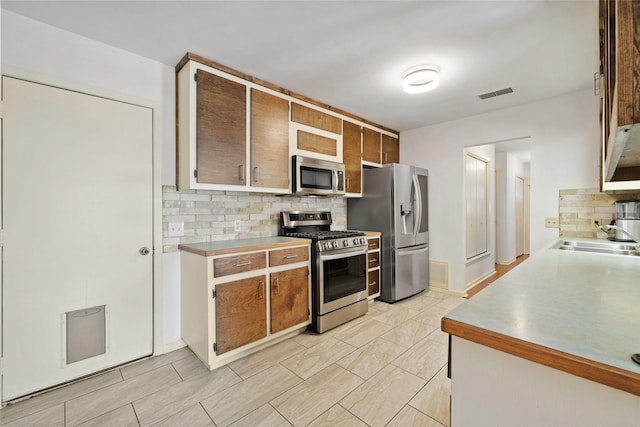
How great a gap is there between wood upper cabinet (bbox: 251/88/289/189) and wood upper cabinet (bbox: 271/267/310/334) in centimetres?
89

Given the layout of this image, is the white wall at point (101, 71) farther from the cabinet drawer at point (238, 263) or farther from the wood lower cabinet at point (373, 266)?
the wood lower cabinet at point (373, 266)

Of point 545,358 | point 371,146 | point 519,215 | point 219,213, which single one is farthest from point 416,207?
point 519,215

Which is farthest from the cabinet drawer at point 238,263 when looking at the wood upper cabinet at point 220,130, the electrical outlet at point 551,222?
the electrical outlet at point 551,222

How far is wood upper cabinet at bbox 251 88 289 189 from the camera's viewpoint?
2590mm

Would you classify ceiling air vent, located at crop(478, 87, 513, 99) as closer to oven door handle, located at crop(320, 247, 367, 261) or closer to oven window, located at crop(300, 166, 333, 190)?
oven window, located at crop(300, 166, 333, 190)

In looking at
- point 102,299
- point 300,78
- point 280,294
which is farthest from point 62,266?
point 300,78

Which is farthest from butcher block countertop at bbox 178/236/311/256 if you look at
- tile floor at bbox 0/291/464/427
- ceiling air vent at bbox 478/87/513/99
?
ceiling air vent at bbox 478/87/513/99

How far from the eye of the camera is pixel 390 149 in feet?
13.9

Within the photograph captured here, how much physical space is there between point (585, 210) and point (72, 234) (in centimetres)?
459

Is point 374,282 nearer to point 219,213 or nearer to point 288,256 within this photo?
point 288,256

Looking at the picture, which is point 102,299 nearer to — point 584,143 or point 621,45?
point 621,45

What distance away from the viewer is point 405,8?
1713 mm

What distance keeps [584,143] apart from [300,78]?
9.88ft

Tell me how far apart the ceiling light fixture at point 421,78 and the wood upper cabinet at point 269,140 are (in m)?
1.21
